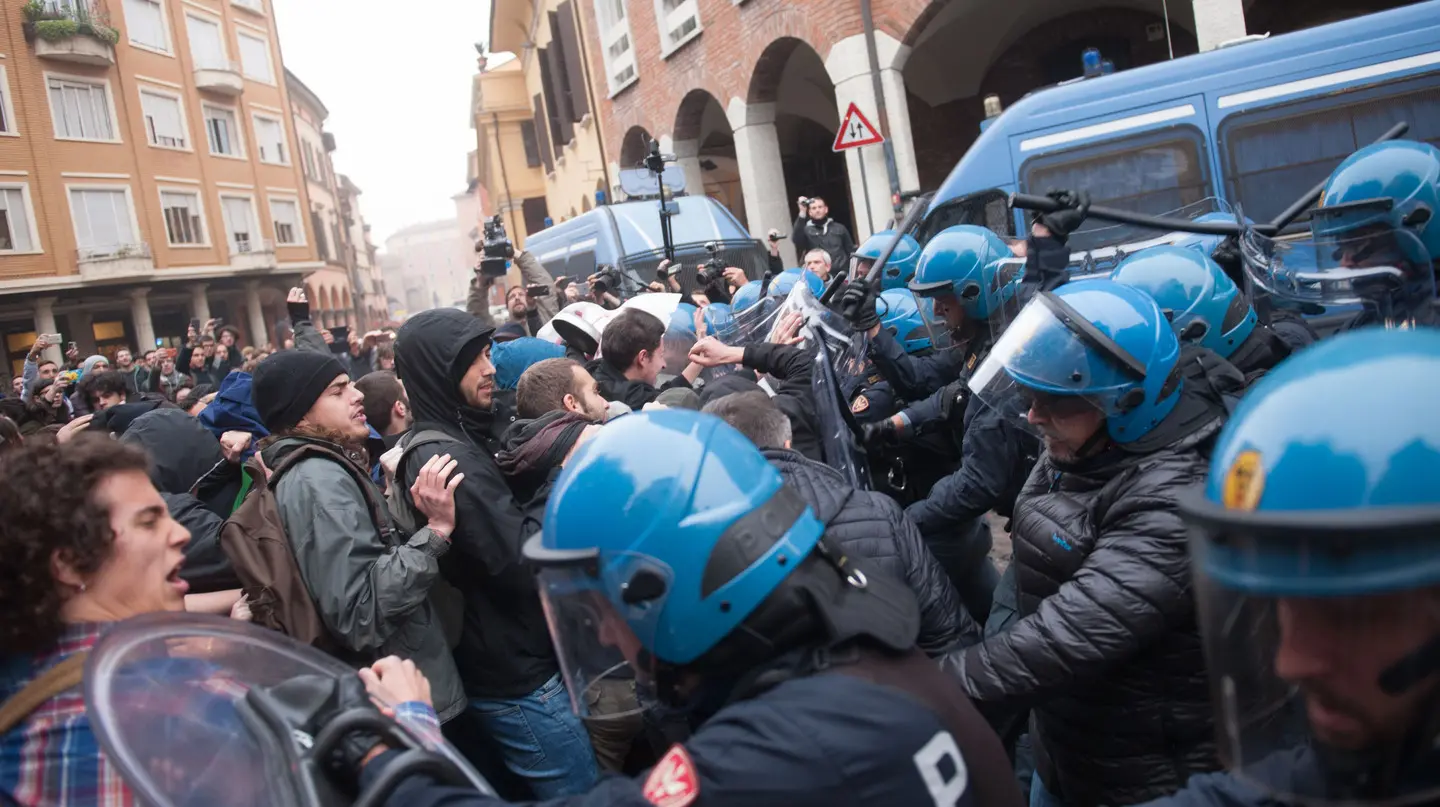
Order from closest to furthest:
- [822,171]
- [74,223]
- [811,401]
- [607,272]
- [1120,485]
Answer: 1. [1120,485]
2. [811,401]
3. [607,272]
4. [822,171]
5. [74,223]

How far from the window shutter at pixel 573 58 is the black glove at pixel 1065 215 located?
19343mm

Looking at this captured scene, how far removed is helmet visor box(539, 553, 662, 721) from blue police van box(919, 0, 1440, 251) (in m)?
6.79

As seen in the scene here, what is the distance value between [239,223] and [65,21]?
871 centimetres

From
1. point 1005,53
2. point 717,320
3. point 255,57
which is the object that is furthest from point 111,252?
point 717,320

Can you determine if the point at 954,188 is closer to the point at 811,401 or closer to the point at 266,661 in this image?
the point at 811,401

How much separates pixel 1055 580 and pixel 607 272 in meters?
5.86

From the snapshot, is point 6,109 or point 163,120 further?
point 163,120

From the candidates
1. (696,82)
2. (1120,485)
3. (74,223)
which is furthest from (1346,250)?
Answer: (74,223)

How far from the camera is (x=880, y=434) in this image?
396cm

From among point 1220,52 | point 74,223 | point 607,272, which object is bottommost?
point 607,272

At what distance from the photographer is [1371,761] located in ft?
3.18

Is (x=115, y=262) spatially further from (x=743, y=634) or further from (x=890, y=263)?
(x=743, y=634)

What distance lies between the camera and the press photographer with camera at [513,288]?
6.78 meters

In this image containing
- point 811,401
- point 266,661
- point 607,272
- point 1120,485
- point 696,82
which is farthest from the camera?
point 696,82
